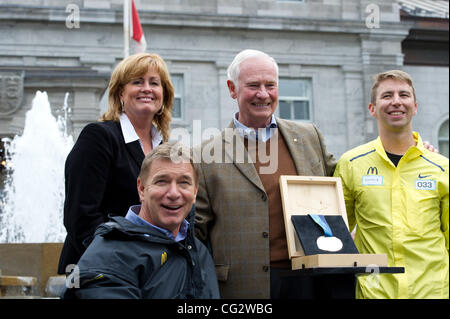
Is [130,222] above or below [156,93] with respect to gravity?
below

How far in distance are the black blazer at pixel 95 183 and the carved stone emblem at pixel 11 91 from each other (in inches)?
423

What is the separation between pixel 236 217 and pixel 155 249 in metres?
0.72

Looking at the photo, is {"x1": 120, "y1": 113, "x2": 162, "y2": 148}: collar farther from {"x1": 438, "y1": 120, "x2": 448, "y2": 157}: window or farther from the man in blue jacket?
{"x1": 438, "y1": 120, "x2": 448, "y2": 157}: window

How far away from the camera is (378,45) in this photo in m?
19.5

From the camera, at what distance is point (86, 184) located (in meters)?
3.20

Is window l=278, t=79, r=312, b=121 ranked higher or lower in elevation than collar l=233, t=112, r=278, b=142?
higher

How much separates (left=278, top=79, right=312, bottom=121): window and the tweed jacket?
1568 cm

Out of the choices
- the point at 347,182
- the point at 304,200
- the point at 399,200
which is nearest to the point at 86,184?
the point at 304,200

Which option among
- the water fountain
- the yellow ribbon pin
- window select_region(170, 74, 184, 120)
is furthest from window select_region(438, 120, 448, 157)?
the yellow ribbon pin

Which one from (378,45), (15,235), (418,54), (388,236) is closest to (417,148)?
(388,236)

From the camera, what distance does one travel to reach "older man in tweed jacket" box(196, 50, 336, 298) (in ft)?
10.5

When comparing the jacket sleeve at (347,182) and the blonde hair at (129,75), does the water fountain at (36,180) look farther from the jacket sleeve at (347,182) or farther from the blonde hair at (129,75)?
the jacket sleeve at (347,182)
